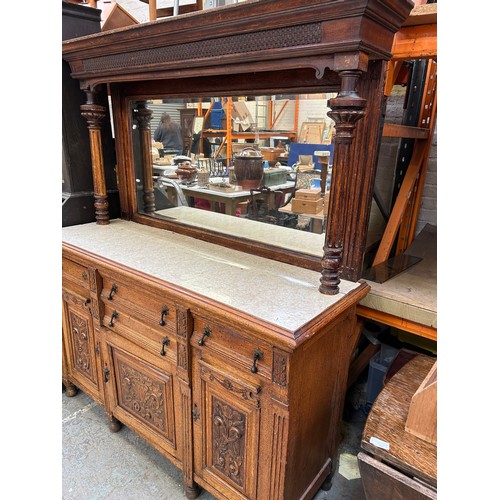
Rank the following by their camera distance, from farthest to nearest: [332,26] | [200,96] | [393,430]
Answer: [200,96]
[393,430]
[332,26]

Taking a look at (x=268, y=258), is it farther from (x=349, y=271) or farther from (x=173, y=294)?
(x=173, y=294)

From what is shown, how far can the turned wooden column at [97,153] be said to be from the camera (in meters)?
1.81

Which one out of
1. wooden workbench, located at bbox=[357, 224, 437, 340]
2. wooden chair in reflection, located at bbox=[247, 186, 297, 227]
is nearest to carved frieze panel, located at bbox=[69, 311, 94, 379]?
wooden chair in reflection, located at bbox=[247, 186, 297, 227]

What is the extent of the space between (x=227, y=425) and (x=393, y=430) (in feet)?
1.75

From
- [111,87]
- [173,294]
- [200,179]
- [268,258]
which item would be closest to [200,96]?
[200,179]

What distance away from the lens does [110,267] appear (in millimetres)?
1457

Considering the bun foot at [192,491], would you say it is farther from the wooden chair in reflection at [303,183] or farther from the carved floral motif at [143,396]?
the wooden chair in reflection at [303,183]

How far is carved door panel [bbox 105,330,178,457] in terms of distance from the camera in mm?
1472

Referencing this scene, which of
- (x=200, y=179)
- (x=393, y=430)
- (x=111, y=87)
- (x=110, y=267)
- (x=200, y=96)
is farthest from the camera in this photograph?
(x=111, y=87)

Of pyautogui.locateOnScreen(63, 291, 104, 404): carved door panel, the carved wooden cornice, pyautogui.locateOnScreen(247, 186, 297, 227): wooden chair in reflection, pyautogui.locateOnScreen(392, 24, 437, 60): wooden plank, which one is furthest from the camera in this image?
pyautogui.locateOnScreen(63, 291, 104, 404): carved door panel

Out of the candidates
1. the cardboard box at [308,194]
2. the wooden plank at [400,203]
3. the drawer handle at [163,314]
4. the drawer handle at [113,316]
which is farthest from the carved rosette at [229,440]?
the wooden plank at [400,203]

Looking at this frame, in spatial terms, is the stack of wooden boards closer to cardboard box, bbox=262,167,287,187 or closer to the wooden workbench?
cardboard box, bbox=262,167,287,187

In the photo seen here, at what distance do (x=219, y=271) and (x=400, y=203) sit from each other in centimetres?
86

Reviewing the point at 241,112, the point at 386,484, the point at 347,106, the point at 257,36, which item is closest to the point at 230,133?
the point at 241,112
